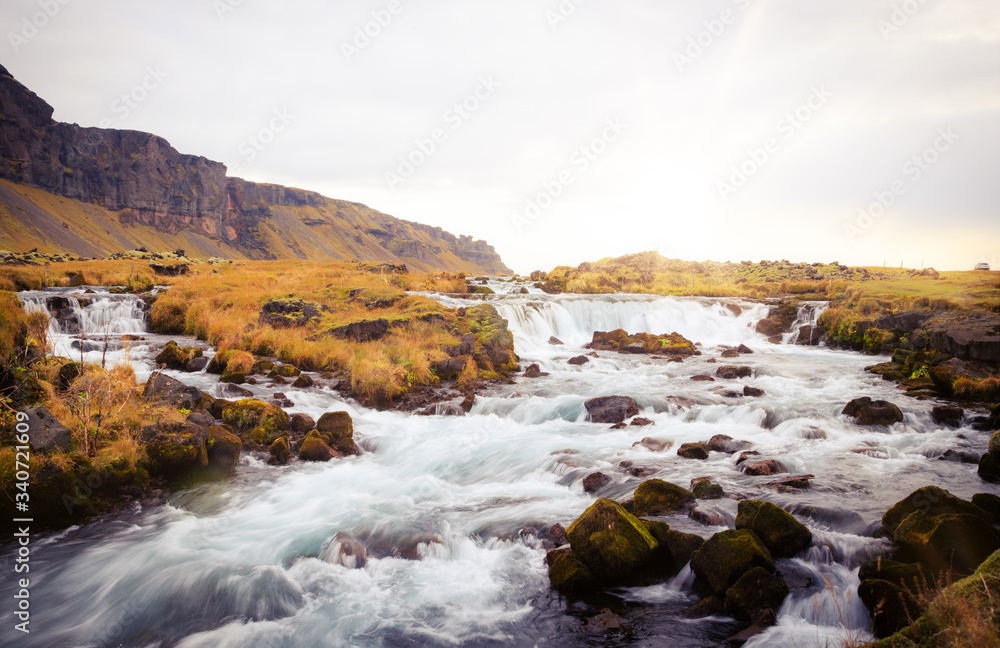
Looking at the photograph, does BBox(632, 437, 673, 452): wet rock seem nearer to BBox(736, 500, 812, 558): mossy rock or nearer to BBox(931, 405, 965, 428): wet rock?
BBox(736, 500, 812, 558): mossy rock

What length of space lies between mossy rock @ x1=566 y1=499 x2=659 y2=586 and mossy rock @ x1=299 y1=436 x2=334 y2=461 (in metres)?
6.29

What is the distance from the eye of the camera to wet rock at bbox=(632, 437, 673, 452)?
10.5 metres

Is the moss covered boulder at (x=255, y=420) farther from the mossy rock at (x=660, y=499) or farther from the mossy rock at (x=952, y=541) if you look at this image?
the mossy rock at (x=952, y=541)

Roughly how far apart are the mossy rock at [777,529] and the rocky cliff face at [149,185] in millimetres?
122817

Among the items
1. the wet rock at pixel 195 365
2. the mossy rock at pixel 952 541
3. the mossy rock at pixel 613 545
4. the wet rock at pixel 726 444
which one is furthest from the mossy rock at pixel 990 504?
the wet rock at pixel 195 365

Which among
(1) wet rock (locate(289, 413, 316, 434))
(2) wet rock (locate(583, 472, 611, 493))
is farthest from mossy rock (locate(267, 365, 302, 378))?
(2) wet rock (locate(583, 472, 611, 493))

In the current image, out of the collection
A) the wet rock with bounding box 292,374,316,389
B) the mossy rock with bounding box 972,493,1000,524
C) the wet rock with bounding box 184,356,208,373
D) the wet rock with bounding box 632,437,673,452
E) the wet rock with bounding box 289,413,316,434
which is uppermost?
the wet rock with bounding box 184,356,208,373

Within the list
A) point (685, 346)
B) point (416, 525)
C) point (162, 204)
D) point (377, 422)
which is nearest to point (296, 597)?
point (416, 525)

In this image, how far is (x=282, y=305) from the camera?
20.5 metres

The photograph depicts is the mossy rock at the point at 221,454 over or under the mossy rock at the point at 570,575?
over

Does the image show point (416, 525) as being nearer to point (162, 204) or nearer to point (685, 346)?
point (685, 346)

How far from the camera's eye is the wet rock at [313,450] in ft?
33.5

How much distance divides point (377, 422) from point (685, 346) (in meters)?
16.2

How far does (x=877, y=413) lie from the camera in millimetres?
11438
